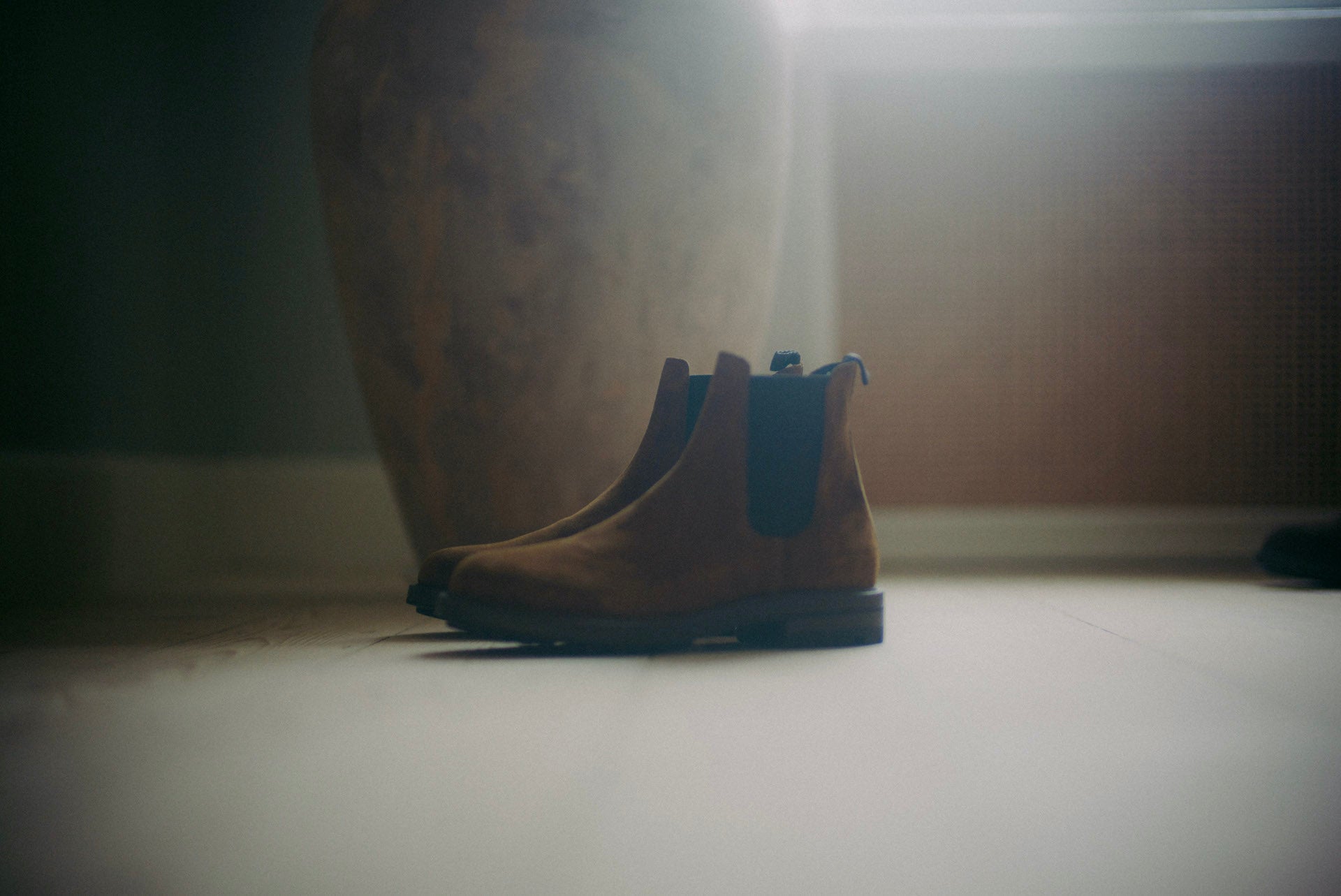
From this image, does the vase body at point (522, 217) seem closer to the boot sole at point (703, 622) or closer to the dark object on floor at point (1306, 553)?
the boot sole at point (703, 622)

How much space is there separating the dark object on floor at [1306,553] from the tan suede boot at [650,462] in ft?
2.26

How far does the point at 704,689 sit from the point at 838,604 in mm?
185

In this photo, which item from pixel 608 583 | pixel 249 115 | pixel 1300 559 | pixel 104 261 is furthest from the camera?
pixel 249 115

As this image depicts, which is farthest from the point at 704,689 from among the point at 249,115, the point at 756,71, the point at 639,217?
the point at 249,115

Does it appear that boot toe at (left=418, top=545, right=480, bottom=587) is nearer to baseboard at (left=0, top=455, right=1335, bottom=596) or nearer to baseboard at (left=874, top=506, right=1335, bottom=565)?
baseboard at (left=0, top=455, right=1335, bottom=596)

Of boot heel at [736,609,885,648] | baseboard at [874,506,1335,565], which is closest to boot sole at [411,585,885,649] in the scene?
boot heel at [736,609,885,648]

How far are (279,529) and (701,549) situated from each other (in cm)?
114

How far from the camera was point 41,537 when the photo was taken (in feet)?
3.61

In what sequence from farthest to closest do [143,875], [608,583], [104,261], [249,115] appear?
[249,115]
[104,261]
[608,583]
[143,875]

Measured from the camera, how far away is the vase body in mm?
1007

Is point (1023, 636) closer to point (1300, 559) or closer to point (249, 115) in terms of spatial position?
point (1300, 559)

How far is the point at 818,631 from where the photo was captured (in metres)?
0.62

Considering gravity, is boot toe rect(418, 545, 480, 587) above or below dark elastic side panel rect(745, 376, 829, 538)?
below

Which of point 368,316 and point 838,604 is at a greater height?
point 368,316
